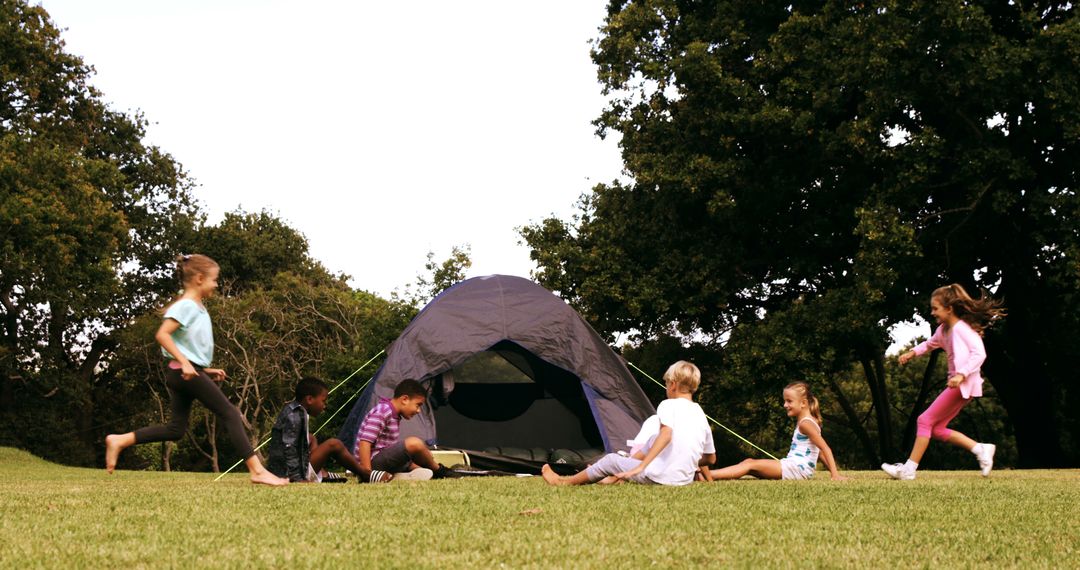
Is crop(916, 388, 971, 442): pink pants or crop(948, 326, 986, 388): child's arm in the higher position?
crop(948, 326, 986, 388): child's arm

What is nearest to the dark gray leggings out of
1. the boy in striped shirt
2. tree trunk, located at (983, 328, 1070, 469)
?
the boy in striped shirt

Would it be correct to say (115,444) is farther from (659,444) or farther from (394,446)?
(659,444)

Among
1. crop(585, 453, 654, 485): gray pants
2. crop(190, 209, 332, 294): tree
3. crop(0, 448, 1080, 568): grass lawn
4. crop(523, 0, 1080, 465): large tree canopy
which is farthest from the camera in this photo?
crop(190, 209, 332, 294): tree

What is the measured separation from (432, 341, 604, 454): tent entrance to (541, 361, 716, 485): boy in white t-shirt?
4.83m

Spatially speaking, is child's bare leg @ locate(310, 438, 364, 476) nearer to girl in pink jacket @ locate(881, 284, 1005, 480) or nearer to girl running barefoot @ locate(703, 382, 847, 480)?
girl running barefoot @ locate(703, 382, 847, 480)

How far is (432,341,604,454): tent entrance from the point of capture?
10570 mm

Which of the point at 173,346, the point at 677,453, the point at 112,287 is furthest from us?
the point at 112,287

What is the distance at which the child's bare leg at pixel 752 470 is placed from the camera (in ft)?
21.8

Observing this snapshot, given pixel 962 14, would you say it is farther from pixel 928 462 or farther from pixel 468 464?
pixel 928 462

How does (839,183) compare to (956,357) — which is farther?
(839,183)

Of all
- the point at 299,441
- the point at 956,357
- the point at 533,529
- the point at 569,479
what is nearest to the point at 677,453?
the point at 569,479

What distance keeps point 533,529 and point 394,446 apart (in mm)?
3909

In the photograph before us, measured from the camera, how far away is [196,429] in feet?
94.3

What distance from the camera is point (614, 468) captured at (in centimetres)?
566
